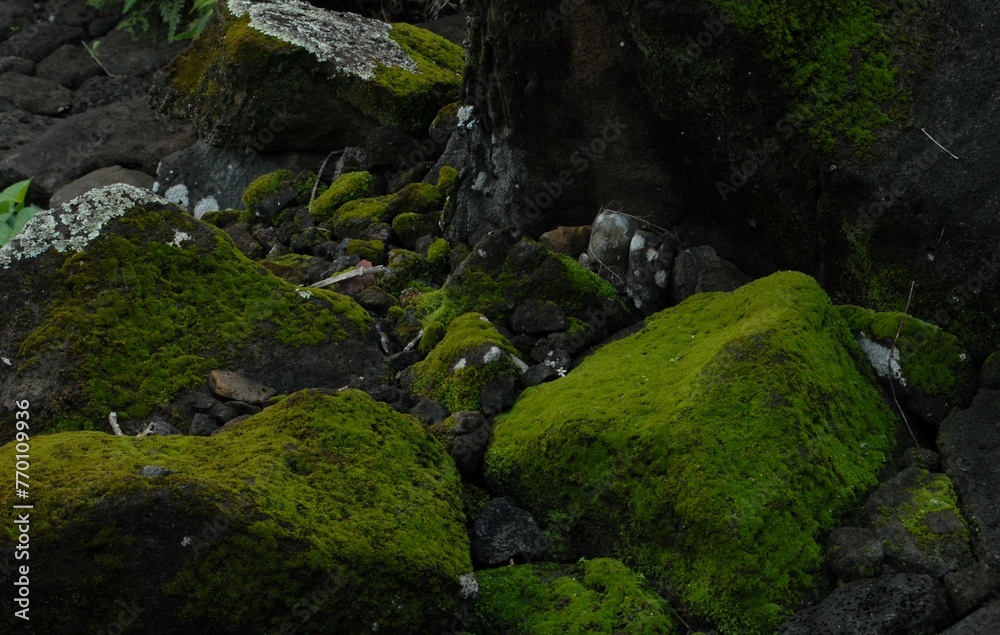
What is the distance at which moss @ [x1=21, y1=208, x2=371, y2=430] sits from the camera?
6.43m

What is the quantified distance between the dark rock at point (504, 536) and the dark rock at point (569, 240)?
2967 mm

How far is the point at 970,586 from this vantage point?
4.52 metres

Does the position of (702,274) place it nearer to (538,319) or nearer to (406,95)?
(538,319)

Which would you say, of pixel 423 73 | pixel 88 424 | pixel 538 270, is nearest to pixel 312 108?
pixel 423 73

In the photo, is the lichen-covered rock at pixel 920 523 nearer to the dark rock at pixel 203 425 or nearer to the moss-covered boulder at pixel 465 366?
the moss-covered boulder at pixel 465 366

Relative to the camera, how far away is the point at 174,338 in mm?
6766

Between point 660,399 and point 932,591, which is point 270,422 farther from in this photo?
point 932,591

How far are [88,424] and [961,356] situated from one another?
510cm

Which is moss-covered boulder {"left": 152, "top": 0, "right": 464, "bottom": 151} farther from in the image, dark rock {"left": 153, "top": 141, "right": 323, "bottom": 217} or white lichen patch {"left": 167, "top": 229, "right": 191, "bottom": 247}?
white lichen patch {"left": 167, "top": 229, "right": 191, "bottom": 247}

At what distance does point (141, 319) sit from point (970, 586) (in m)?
5.05

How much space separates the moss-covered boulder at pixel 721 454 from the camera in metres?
4.81

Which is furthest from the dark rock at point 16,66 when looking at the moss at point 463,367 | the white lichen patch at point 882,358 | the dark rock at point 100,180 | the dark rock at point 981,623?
the dark rock at point 981,623

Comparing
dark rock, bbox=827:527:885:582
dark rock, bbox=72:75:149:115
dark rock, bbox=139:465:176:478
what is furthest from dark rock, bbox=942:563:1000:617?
dark rock, bbox=72:75:149:115

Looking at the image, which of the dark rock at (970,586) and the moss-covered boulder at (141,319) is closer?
the dark rock at (970,586)
